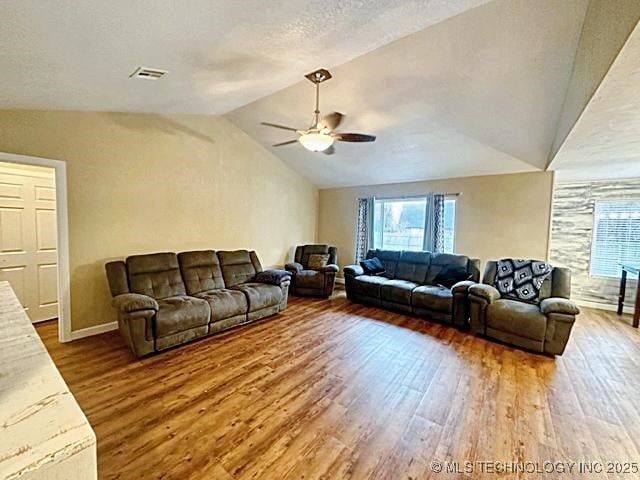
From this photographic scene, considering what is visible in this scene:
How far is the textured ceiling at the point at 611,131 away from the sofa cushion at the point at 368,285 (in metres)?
2.92

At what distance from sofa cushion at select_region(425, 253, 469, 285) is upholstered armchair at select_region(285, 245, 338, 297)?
1.63 metres

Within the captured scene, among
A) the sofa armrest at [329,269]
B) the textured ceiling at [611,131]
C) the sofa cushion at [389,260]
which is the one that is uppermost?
the textured ceiling at [611,131]

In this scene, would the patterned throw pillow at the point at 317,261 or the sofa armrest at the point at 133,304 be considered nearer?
the sofa armrest at the point at 133,304

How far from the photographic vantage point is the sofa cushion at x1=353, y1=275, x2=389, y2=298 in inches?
188

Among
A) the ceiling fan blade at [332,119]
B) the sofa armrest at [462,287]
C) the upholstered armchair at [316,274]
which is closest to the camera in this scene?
the ceiling fan blade at [332,119]

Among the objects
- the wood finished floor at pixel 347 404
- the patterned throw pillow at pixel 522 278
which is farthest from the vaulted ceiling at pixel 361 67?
the wood finished floor at pixel 347 404

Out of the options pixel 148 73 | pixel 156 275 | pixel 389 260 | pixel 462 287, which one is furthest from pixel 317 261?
pixel 148 73

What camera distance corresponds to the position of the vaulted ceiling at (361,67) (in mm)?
1768

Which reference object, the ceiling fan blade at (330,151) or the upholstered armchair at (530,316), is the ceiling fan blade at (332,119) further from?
the upholstered armchair at (530,316)

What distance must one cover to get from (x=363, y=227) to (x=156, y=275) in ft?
13.3

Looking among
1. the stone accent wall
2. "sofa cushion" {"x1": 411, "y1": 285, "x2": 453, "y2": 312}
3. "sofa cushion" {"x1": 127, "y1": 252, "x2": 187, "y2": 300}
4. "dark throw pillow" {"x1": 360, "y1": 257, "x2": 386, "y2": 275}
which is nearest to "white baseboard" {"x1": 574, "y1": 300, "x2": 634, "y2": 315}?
the stone accent wall

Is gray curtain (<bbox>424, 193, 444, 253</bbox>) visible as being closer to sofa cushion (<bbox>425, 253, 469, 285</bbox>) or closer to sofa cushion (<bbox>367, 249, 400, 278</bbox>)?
sofa cushion (<bbox>425, 253, 469, 285</bbox>)

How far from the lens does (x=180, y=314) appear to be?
318 centimetres

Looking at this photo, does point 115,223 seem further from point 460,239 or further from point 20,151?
→ point 460,239
